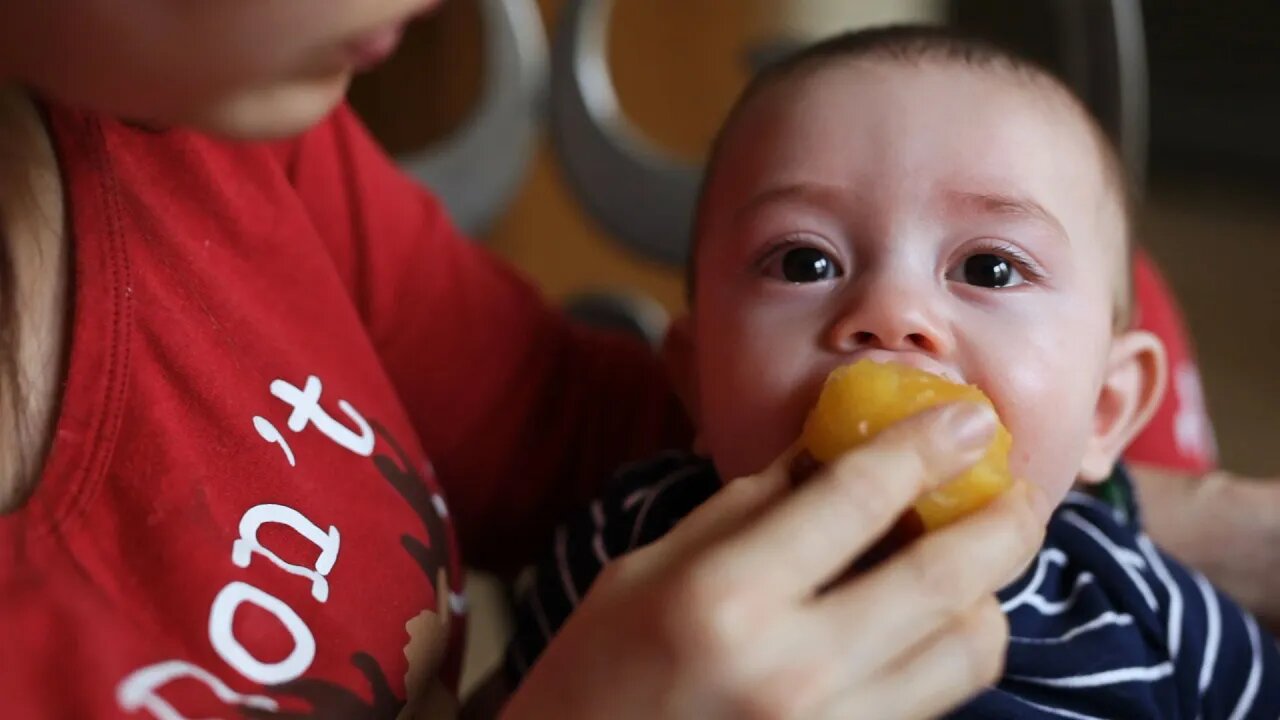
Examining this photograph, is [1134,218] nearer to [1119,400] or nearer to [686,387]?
[1119,400]

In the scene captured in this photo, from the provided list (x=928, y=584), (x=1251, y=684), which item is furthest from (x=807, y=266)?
(x=1251, y=684)

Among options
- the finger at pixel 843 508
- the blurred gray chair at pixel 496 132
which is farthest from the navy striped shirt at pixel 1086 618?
the blurred gray chair at pixel 496 132

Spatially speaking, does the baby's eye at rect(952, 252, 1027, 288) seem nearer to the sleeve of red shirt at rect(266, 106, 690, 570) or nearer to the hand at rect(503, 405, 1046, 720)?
the hand at rect(503, 405, 1046, 720)

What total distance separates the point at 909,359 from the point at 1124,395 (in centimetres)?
27

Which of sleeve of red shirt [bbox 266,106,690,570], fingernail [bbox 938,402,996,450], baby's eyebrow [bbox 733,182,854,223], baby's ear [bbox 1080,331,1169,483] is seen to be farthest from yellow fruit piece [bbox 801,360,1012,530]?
sleeve of red shirt [bbox 266,106,690,570]

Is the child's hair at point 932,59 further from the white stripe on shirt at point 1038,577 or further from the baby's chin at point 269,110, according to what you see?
the baby's chin at point 269,110

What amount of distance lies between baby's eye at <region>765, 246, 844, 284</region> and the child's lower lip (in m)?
0.28

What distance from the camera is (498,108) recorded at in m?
1.09

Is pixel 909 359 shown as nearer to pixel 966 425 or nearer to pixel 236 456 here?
pixel 966 425

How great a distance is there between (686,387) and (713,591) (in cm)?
44

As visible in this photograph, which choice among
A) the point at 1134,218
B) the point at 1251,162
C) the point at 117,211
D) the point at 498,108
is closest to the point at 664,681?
the point at 117,211

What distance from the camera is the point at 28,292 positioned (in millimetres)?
545

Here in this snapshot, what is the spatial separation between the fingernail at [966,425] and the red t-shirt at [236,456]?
304mm

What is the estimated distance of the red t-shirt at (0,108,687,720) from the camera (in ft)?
1.64
